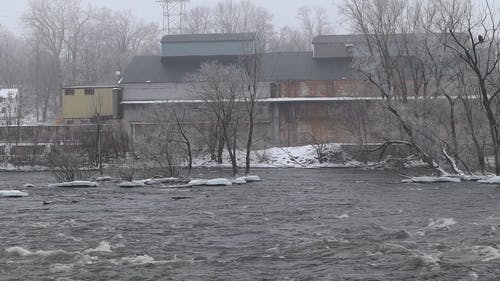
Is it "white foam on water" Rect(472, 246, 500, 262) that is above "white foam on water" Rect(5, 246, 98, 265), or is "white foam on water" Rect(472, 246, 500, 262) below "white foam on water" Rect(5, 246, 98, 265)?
below

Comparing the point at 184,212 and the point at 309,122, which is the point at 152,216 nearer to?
the point at 184,212

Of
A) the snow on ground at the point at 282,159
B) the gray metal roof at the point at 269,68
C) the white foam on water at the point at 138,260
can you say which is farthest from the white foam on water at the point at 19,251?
the gray metal roof at the point at 269,68

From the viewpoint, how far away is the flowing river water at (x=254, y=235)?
1085 cm

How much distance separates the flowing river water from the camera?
10.9m

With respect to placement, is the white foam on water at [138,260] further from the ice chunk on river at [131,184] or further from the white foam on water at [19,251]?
the ice chunk on river at [131,184]

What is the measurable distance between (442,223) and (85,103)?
49.0 metres

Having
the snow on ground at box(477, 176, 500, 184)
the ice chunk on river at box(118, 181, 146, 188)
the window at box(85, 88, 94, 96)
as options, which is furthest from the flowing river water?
the window at box(85, 88, 94, 96)

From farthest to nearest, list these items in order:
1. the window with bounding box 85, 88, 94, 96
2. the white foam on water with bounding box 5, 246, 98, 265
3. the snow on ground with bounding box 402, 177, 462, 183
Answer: the window with bounding box 85, 88, 94, 96
the snow on ground with bounding box 402, 177, 462, 183
the white foam on water with bounding box 5, 246, 98, 265

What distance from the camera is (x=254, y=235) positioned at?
575 inches

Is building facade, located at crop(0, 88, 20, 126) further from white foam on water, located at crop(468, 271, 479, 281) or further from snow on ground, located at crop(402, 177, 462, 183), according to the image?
white foam on water, located at crop(468, 271, 479, 281)

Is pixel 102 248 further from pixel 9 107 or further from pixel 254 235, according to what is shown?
pixel 9 107

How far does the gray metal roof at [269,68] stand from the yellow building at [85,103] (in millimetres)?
2941

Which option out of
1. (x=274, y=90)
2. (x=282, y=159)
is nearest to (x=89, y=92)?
(x=274, y=90)

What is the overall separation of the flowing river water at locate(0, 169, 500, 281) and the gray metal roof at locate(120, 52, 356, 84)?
105 feet
